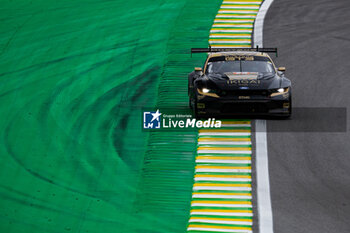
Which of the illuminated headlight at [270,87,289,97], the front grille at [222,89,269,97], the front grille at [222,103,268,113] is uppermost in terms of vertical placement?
the front grille at [222,89,269,97]

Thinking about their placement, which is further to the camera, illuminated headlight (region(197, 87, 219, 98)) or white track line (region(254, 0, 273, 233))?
illuminated headlight (region(197, 87, 219, 98))

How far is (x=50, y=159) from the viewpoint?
12.6 metres

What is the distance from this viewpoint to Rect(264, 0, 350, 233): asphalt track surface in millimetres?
10164

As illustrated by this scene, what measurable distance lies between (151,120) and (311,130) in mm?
3455

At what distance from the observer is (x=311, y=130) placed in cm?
1354

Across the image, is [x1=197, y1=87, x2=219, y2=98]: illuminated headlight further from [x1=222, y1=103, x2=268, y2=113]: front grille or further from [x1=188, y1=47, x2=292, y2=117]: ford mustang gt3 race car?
[x1=222, y1=103, x2=268, y2=113]: front grille

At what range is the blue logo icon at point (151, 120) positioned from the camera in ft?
46.6

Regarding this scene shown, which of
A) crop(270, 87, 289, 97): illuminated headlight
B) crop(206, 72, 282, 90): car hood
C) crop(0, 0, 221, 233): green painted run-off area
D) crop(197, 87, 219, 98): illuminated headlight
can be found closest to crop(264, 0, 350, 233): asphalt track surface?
crop(270, 87, 289, 97): illuminated headlight

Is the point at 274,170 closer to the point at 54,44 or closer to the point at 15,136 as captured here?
the point at 15,136

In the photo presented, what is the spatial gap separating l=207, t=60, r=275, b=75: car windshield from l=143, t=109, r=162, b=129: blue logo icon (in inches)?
59.2

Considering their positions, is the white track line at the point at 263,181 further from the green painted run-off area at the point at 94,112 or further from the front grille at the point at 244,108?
the green painted run-off area at the point at 94,112

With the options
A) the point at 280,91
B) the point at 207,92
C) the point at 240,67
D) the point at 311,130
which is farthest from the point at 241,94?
the point at 311,130

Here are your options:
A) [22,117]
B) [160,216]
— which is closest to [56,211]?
[160,216]

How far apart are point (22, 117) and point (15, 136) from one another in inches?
43.9
